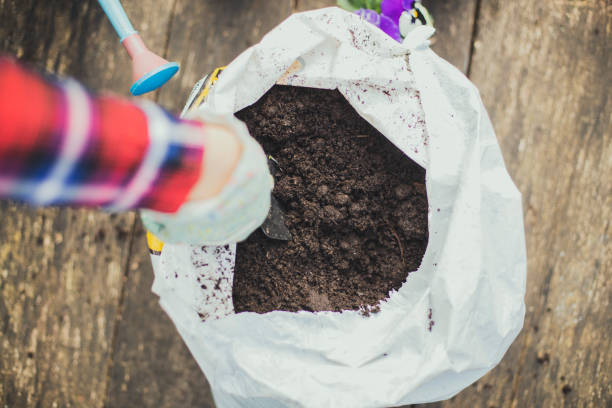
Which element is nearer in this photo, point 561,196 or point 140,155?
point 140,155

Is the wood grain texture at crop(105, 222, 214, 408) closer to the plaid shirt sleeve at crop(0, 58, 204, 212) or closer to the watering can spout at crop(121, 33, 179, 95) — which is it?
the watering can spout at crop(121, 33, 179, 95)

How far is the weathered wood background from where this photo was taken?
76 centimetres

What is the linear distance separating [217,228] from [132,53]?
0.37m

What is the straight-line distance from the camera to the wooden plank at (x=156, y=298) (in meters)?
0.76

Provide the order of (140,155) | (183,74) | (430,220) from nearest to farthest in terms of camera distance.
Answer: (140,155), (430,220), (183,74)

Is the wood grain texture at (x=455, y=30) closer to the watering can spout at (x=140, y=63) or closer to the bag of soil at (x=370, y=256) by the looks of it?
the bag of soil at (x=370, y=256)

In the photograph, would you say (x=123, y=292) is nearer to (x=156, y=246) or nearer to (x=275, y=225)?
(x=156, y=246)

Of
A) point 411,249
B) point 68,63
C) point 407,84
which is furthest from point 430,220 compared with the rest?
point 68,63

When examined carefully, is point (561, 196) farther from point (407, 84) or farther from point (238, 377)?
point (238, 377)

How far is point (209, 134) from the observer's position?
331 millimetres

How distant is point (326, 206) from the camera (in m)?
0.58

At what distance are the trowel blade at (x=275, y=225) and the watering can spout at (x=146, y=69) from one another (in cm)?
23

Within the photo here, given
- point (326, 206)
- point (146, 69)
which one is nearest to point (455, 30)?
point (326, 206)

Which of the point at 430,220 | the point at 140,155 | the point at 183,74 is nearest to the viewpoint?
the point at 140,155
